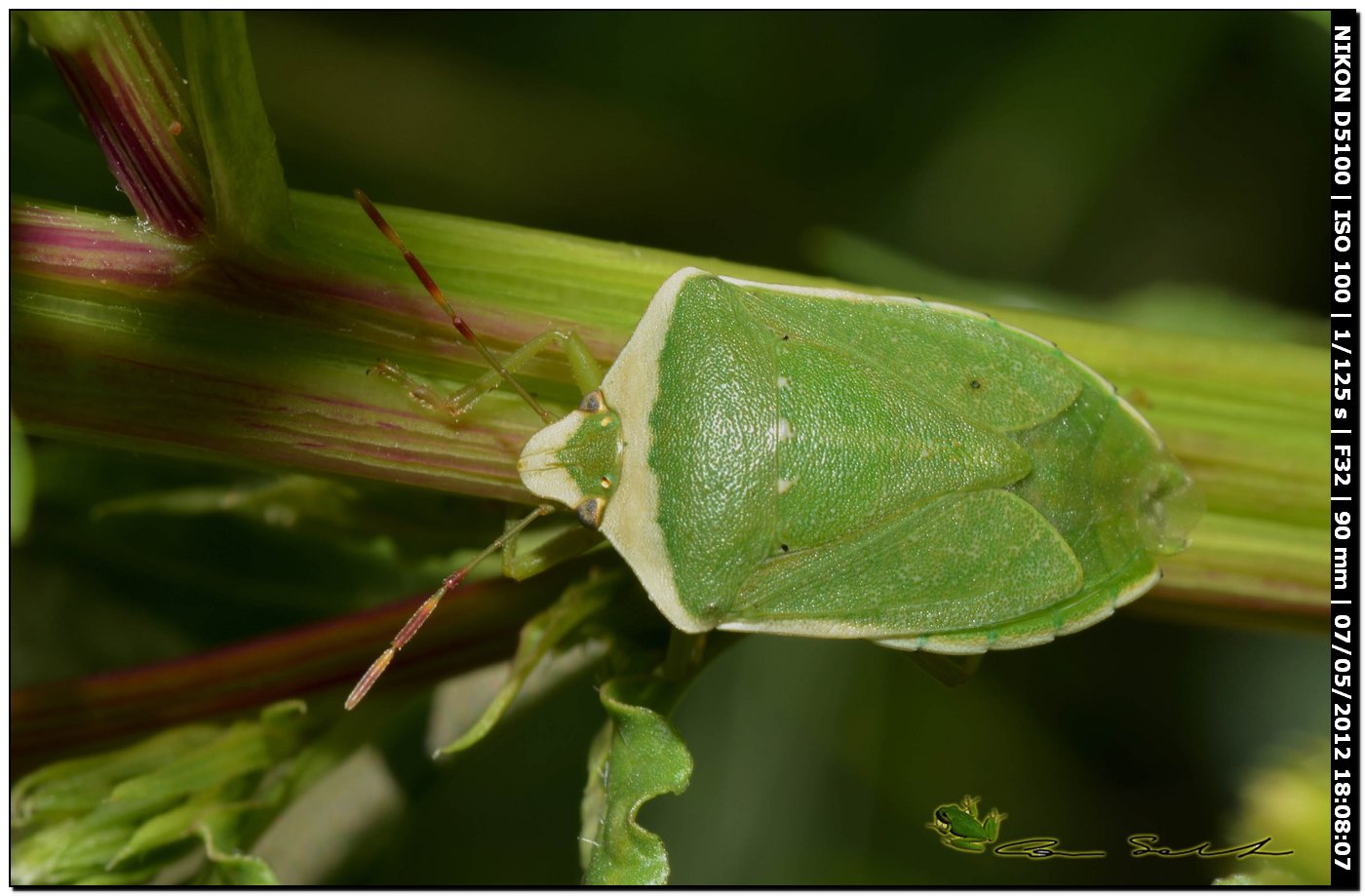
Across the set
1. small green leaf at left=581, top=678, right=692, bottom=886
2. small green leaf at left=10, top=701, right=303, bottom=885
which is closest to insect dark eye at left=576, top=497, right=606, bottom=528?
small green leaf at left=581, top=678, right=692, bottom=886

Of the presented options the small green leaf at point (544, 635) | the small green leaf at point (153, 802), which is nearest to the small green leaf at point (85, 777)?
the small green leaf at point (153, 802)

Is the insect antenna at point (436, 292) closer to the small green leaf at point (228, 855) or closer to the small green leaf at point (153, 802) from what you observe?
the small green leaf at point (153, 802)

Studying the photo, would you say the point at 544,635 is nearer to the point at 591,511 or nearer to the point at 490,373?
the point at 591,511

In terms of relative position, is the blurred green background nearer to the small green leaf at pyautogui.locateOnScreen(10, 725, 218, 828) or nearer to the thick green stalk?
the small green leaf at pyautogui.locateOnScreen(10, 725, 218, 828)

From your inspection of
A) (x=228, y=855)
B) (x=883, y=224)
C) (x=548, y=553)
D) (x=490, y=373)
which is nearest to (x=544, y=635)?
(x=548, y=553)

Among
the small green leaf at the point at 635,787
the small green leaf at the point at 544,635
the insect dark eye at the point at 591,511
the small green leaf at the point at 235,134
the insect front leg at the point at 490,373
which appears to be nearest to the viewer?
the small green leaf at the point at 235,134
